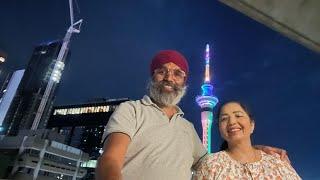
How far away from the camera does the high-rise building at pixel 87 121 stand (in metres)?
70.1

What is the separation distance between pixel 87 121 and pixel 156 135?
236 ft

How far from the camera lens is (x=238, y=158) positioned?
249 cm

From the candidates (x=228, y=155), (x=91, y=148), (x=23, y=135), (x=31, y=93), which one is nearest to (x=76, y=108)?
(x=91, y=148)

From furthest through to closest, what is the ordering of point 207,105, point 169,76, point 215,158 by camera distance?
point 207,105, point 169,76, point 215,158

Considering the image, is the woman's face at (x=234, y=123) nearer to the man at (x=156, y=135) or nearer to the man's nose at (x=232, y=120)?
the man's nose at (x=232, y=120)

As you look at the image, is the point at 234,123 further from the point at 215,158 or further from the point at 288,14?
the point at 288,14

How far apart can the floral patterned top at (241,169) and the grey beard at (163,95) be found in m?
0.57

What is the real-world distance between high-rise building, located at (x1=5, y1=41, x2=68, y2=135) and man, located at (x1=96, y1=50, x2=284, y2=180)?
9531 cm

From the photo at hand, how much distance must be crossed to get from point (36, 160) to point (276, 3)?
179 ft

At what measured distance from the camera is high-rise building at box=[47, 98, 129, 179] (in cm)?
7006

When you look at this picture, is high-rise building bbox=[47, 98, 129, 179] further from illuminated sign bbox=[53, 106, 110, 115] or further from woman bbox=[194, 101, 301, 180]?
woman bbox=[194, 101, 301, 180]

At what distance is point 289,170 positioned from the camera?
2.40 meters

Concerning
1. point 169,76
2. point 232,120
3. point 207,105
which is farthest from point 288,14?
point 207,105

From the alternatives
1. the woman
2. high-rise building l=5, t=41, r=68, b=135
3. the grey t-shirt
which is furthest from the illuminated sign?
the grey t-shirt
